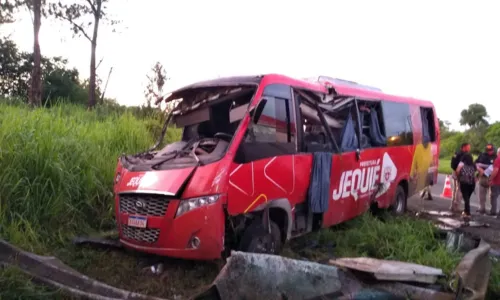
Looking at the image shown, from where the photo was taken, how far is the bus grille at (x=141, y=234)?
4.81 metres

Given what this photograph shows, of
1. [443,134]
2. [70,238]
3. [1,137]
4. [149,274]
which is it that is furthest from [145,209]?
[443,134]

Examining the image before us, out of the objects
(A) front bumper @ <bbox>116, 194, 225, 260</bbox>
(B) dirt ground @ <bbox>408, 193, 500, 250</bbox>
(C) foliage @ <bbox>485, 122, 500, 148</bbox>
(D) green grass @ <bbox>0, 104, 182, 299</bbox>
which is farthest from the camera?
(C) foliage @ <bbox>485, 122, 500, 148</bbox>

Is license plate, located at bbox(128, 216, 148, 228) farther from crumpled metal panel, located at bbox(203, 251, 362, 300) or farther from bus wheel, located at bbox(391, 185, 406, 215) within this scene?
bus wheel, located at bbox(391, 185, 406, 215)

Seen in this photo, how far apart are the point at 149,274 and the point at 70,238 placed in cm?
147

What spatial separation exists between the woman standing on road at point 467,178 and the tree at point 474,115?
44.3 m

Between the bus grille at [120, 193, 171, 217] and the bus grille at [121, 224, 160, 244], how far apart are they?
7.0 inches

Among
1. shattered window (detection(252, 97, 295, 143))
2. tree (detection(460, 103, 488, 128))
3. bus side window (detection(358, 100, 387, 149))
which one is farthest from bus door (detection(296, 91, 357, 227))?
tree (detection(460, 103, 488, 128))

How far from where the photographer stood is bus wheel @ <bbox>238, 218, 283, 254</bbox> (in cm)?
496

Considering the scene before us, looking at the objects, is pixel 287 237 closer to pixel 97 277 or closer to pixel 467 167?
pixel 97 277

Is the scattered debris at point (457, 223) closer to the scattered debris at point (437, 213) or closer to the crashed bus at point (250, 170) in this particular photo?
the scattered debris at point (437, 213)

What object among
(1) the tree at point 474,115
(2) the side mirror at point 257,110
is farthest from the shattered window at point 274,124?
(1) the tree at point 474,115

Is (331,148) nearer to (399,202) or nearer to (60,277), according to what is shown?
(399,202)

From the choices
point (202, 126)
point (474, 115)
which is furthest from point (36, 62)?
point (474, 115)

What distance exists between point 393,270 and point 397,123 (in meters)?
4.95
